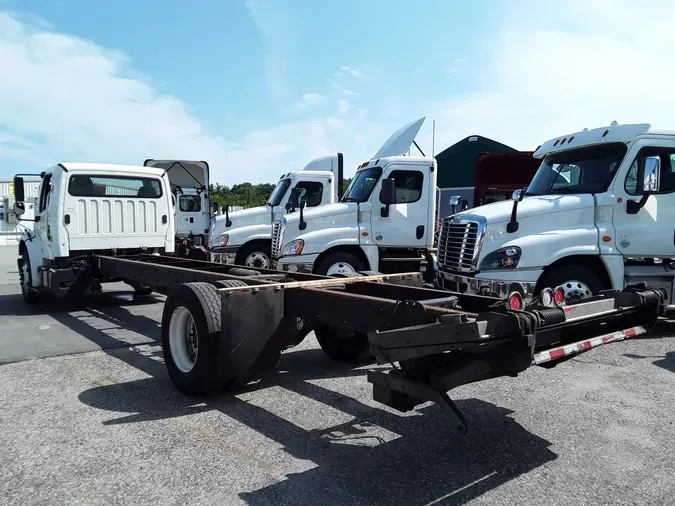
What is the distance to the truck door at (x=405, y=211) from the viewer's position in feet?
35.0

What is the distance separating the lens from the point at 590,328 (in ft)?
13.1

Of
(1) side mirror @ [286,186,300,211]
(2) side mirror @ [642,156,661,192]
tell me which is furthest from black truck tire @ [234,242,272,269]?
(2) side mirror @ [642,156,661,192]

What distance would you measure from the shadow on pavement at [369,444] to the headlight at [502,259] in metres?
2.54

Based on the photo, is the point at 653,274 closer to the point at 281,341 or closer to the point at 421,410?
the point at 421,410

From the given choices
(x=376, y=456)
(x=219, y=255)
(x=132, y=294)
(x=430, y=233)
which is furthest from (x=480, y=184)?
(x=376, y=456)

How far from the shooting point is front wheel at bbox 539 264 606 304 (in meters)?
6.92

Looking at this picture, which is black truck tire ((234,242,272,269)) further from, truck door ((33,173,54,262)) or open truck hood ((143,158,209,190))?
open truck hood ((143,158,209,190))

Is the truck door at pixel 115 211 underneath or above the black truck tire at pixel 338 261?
above

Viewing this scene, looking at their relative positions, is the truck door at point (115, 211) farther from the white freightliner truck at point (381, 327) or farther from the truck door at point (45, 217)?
the white freightliner truck at point (381, 327)

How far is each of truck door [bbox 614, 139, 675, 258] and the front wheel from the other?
1.92ft

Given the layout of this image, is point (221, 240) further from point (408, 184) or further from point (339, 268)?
point (408, 184)

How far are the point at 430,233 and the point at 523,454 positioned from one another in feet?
24.0

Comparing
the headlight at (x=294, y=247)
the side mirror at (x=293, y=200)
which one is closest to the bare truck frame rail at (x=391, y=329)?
the headlight at (x=294, y=247)

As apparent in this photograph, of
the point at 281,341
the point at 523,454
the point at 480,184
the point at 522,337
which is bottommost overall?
the point at 523,454
